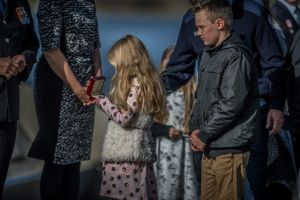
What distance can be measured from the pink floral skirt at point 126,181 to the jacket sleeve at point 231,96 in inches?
23.5

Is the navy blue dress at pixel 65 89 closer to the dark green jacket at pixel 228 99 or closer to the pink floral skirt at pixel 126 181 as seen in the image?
the pink floral skirt at pixel 126 181

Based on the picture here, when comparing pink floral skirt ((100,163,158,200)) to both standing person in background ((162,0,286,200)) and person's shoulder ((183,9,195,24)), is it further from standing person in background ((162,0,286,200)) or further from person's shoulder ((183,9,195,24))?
person's shoulder ((183,9,195,24))

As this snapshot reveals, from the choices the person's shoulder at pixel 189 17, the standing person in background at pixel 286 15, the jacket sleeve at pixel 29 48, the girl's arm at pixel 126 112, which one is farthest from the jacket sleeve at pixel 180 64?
the standing person in background at pixel 286 15

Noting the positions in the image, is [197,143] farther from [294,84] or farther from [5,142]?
[5,142]

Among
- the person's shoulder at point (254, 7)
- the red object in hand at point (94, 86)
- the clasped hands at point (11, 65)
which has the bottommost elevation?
the red object in hand at point (94, 86)

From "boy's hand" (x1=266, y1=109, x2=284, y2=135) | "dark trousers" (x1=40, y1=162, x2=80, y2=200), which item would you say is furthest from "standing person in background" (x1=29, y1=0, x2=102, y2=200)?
"boy's hand" (x1=266, y1=109, x2=284, y2=135)

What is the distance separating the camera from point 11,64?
4277mm

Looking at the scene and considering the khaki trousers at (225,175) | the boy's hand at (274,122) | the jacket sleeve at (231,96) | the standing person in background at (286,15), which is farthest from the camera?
the standing person in background at (286,15)

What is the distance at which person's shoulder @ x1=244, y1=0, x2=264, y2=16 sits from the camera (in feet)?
14.6

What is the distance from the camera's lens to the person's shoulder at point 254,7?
14.6 feet

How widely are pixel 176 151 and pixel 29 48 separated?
140 centimetres

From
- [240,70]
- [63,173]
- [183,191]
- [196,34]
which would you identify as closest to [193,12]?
[196,34]

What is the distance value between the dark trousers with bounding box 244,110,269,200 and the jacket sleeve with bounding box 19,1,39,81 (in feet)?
4.03

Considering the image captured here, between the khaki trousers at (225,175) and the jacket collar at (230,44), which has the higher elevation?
the jacket collar at (230,44)
